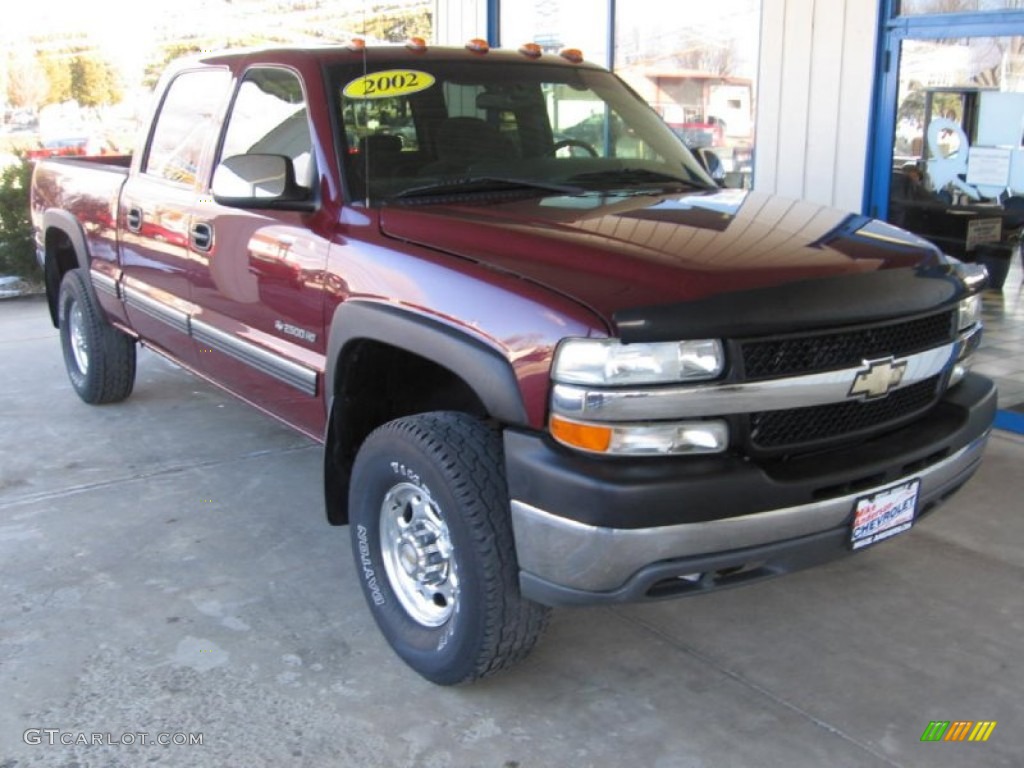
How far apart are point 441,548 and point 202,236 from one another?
1998mm

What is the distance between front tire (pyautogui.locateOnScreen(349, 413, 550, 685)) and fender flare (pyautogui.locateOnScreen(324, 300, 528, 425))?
17 centimetres

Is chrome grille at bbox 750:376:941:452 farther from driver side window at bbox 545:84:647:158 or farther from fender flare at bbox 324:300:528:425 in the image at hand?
driver side window at bbox 545:84:647:158

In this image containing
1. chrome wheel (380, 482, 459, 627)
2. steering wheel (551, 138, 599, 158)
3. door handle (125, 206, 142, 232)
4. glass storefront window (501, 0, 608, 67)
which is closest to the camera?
chrome wheel (380, 482, 459, 627)

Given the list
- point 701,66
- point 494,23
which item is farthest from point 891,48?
point 494,23

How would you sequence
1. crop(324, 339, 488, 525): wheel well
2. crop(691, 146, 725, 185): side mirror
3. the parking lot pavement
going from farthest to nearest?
crop(691, 146, 725, 185): side mirror, crop(324, 339, 488, 525): wheel well, the parking lot pavement

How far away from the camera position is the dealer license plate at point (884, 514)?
2.79 metres

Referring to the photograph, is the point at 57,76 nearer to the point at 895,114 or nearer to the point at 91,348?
the point at 91,348

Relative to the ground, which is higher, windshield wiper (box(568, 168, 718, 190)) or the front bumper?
windshield wiper (box(568, 168, 718, 190))

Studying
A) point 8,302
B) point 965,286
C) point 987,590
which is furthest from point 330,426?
point 8,302

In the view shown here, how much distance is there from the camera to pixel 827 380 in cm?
270

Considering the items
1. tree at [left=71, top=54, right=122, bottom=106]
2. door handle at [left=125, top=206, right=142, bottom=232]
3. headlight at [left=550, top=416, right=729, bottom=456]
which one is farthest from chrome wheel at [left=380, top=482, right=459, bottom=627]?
tree at [left=71, top=54, right=122, bottom=106]

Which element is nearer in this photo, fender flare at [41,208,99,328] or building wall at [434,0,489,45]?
fender flare at [41,208,99,328]

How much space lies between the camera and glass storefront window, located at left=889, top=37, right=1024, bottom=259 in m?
5.54

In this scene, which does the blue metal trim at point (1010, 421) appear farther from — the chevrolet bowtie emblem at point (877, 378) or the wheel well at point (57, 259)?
the wheel well at point (57, 259)
